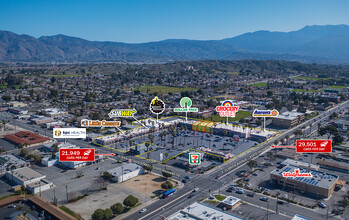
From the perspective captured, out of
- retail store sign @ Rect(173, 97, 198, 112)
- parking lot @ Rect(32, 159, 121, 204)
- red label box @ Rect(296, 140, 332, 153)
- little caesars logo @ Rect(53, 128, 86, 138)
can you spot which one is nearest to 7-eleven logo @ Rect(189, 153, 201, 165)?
retail store sign @ Rect(173, 97, 198, 112)

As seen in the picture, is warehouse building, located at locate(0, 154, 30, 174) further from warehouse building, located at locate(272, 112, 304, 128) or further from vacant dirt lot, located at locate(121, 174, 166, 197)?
warehouse building, located at locate(272, 112, 304, 128)

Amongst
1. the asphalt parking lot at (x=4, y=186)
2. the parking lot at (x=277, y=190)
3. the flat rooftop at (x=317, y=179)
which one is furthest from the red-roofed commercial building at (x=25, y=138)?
the flat rooftop at (x=317, y=179)

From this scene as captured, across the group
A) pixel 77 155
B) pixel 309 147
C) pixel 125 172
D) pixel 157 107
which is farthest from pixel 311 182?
pixel 77 155

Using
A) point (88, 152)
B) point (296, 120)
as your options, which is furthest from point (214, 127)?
point (88, 152)

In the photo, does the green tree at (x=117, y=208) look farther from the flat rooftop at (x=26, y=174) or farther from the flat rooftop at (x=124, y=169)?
the flat rooftop at (x=26, y=174)

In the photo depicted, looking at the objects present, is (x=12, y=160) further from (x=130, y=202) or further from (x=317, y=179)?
(x=317, y=179)
